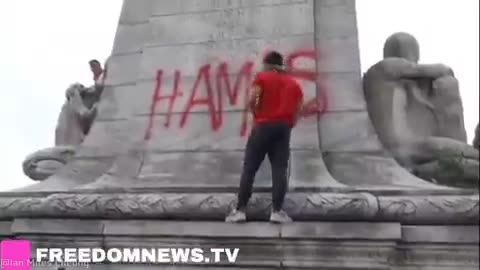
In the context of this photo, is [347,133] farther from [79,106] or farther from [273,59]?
[79,106]

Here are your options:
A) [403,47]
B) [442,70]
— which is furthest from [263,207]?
[403,47]

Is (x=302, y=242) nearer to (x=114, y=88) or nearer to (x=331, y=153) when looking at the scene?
(x=331, y=153)

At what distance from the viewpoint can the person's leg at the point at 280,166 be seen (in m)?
5.88

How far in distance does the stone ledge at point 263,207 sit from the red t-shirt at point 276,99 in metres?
0.76

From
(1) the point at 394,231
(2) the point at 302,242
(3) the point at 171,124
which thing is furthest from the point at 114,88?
(1) the point at 394,231

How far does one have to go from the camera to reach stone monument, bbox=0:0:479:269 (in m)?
5.88

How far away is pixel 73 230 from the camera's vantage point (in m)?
6.56

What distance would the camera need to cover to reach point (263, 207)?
6059 millimetres

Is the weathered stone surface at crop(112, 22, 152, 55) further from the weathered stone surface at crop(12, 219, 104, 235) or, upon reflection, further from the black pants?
the black pants

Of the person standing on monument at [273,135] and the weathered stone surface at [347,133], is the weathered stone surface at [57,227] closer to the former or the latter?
the person standing on monument at [273,135]

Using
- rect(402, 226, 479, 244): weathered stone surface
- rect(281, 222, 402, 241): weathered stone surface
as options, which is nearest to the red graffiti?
rect(281, 222, 402, 241): weathered stone surface

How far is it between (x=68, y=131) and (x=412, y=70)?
4.21 metres

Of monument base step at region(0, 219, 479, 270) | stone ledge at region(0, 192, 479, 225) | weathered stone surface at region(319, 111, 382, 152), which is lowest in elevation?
monument base step at region(0, 219, 479, 270)

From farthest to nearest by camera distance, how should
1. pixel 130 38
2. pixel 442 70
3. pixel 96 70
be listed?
pixel 96 70, pixel 130 38, pixel 442 70
